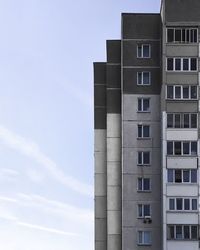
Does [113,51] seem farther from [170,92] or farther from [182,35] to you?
[170,92]

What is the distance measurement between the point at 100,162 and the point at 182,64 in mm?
15084

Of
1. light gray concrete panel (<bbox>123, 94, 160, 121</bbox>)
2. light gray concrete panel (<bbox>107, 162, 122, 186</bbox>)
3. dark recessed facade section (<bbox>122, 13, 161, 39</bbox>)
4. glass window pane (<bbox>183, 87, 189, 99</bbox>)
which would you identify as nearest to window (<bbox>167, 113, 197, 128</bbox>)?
glass window pane (<bbox>183, 87, 189, 99</bbox>)

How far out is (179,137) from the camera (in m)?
64.8

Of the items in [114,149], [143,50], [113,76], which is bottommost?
[114,149]

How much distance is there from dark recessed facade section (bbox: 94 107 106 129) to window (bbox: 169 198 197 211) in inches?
553

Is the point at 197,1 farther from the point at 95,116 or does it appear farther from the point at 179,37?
the point at 95,116

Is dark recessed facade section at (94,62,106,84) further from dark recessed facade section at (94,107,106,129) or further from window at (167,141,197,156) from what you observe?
window at (167,141,197,156)

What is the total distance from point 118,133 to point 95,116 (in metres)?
4.86

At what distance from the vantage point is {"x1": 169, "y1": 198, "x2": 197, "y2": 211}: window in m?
63.8

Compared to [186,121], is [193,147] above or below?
below

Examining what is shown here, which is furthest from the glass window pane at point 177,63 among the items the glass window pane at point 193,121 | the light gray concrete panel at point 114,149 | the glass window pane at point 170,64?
the light gray concrete panel at point 114,149

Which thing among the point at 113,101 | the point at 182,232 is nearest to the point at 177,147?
the point at 182,232

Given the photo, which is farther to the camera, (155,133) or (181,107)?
(155,133)

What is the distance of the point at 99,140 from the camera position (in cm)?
7519
